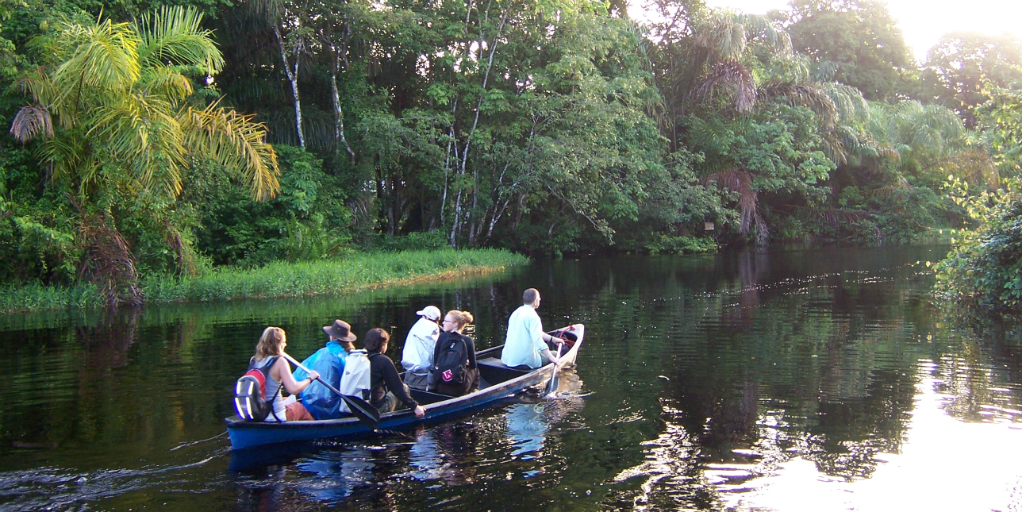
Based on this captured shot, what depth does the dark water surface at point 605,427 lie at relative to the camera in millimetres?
6309

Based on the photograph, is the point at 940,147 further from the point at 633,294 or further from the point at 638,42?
the point at 633,294

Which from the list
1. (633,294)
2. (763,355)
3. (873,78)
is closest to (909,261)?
(633,294)

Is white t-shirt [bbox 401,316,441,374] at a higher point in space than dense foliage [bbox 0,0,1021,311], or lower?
lower

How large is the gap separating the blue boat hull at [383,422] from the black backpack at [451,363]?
32 centimetres

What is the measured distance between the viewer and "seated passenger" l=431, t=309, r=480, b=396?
29.1 feet

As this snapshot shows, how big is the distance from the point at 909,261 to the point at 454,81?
15.9m

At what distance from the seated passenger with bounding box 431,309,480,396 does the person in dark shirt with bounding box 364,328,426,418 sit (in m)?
0.77

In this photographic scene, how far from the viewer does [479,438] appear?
7.98 m

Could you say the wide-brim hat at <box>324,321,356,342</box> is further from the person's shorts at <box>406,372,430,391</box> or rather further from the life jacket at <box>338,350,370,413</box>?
the person's shorts at <box>406,372,430,391</box>

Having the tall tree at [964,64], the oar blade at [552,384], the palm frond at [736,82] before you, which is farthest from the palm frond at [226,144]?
the tall tree at [964,64]

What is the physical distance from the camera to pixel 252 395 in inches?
285

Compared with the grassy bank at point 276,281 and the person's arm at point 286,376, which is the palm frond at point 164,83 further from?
the person's arm at point 286,376

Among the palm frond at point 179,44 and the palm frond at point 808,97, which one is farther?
the palm frond at point 808,97

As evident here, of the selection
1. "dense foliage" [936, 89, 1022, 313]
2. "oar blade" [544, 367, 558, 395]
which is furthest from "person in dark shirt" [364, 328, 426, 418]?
"dense foliage" [936, 89, 1022, 313]
